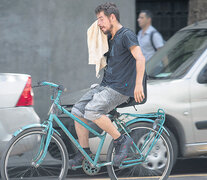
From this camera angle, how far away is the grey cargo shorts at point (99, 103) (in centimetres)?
507

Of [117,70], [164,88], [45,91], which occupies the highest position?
[117,70]

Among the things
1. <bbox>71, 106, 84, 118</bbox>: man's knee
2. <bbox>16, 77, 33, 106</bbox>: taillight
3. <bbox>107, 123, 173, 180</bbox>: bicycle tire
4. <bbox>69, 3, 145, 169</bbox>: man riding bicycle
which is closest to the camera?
<bbox>69, 3, 145, 169</bbox>: man riding bicycle

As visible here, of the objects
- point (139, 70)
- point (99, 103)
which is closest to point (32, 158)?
point (99, 103)

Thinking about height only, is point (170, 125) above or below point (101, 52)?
below

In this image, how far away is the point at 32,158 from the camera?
16.5 feet

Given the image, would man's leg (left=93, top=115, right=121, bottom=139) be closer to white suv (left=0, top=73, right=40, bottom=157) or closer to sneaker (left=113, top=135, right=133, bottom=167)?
sneaker (left=113, top=135, right=133, bottom=167)

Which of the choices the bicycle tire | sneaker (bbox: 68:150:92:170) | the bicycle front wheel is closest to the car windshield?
the bicycle tire

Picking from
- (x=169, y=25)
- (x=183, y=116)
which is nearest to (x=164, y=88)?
(x=183, y=116)

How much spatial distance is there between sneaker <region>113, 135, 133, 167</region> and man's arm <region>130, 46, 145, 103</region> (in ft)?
1.52

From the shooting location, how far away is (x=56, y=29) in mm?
9539

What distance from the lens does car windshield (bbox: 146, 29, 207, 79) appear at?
6.45 meters

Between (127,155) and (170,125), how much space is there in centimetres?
101

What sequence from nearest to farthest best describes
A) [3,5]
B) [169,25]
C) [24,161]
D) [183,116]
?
1. [24,161]
2. [183,116]
3. [3,5]
4. [169,25]

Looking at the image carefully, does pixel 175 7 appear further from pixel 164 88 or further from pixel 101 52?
pixel 101 52
